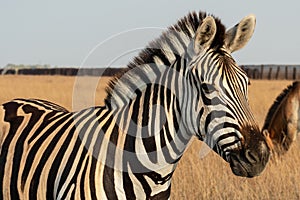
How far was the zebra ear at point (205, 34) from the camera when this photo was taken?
3110mm

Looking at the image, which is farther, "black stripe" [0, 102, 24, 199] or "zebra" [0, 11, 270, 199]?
"black stripe" [0, 102, 24, 199]

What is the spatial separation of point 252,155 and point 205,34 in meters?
0.77

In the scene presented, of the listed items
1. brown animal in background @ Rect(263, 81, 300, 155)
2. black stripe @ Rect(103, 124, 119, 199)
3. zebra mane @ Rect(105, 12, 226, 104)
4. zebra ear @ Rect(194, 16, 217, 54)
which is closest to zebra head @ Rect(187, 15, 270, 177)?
zebra ear @ Rect(194, 16, 217, 54)

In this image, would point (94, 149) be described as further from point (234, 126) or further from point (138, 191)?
point (234, 126)

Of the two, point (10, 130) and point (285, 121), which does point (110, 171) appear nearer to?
point (10, 130)

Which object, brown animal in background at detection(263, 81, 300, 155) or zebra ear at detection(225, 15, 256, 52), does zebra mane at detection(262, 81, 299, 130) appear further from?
zebra ear at detection(225, 15, 256, 52)

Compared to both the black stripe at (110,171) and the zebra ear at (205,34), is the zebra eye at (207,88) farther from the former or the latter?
the black stripe at (110,171)

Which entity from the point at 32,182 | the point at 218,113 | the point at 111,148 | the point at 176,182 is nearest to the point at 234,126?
the point at 218,113

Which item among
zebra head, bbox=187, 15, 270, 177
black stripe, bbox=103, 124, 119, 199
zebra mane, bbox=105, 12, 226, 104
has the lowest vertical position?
black stripe, bbox=103, 124, 119, 199

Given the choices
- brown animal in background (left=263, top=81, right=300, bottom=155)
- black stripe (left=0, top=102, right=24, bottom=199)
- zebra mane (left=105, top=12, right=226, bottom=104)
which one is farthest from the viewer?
brown animal in background (left=263, top=81, right=300, bottom=155)

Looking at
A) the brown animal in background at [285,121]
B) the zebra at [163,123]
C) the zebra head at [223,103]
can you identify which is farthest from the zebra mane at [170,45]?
the brown animal in background at [285,121]

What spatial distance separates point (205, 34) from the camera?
10.5ft

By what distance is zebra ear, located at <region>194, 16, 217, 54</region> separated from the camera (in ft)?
10.2

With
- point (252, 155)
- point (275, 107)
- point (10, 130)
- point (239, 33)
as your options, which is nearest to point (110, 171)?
point (252, 155)
